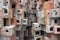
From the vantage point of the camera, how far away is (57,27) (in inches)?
135

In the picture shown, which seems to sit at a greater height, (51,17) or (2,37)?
(51,17)

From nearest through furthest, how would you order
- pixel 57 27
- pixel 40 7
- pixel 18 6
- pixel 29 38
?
pixel 57 27, pixel 40 7, pixel 18 6, pixel 29 38

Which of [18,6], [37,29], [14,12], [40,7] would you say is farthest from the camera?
[18,6]

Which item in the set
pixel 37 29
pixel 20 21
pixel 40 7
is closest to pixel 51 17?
pixel 37 29

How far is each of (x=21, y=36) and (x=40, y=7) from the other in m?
1.61

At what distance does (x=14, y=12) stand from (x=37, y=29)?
4.48 feet

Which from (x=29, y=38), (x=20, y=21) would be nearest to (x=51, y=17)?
(x=20, y=21)

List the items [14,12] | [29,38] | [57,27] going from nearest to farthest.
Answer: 1. [57,27]
2. [14,12]
3. [29,38]

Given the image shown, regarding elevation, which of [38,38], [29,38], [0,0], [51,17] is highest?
[0,0]

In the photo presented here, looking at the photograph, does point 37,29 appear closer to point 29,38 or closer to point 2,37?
point 2,37

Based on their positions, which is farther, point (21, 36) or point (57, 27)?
point (21, 36)

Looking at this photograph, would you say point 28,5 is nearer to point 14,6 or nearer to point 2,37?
point 14,6

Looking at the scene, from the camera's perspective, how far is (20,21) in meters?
5.48

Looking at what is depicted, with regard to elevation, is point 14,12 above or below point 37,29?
above
